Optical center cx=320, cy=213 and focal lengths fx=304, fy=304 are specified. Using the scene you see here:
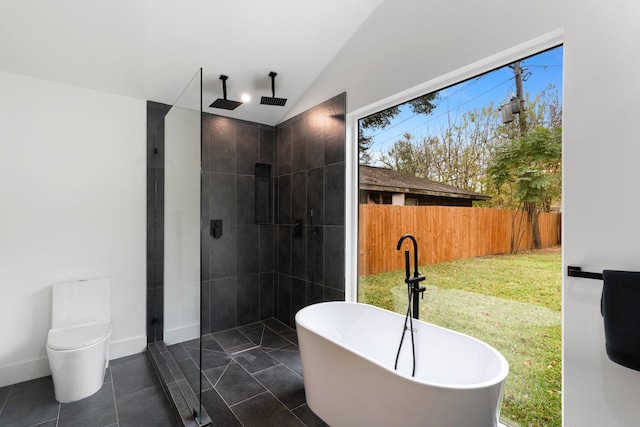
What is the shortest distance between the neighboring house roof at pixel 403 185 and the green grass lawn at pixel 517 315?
462 mm

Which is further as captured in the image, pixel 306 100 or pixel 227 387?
pixel 306 100

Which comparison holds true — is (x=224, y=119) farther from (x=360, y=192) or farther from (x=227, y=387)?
(x=227, y=387)

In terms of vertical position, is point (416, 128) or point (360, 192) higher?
point (416, 128)

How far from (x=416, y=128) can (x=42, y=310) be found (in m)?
3.41

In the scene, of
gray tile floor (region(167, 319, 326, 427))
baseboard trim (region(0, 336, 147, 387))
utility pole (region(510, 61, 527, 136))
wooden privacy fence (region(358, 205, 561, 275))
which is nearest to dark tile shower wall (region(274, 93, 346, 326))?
wooden privacy fence (region(358, 205, 561, 275))

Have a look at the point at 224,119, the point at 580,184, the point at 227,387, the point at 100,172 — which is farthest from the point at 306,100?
the point at 227,387

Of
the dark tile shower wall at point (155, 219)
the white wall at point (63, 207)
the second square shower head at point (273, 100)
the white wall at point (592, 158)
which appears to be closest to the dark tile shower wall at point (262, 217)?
the dark tile shower wall at point (155, 219)

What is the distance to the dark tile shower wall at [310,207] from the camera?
2840mm

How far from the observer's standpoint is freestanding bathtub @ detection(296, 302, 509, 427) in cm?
131

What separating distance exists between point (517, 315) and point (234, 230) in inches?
111

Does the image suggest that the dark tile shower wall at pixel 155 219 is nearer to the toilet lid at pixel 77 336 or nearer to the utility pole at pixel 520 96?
the toilet lid at pixel 77 336

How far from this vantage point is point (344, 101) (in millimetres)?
2762

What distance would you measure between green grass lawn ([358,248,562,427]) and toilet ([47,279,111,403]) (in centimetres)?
252

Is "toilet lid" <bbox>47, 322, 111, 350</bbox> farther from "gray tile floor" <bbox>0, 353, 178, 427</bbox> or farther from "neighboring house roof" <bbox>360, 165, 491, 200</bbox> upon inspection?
"neighboring house roof" <bbox>360, 165, 491, 200</bbox>
